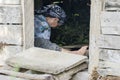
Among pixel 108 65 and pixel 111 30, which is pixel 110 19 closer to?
pixel 111 30

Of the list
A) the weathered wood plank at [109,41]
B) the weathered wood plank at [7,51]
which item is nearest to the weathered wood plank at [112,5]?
the weathered wood plank at [109,41]

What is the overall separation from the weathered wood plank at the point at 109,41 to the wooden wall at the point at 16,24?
863 millimetres

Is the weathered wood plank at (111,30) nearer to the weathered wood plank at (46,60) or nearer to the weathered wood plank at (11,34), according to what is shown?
the weathered wood plank at (46,60)

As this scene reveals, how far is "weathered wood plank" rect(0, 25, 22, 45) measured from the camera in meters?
4.94

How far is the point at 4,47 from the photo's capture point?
5.03 meters

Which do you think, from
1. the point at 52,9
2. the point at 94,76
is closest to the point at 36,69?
the point at 94,76

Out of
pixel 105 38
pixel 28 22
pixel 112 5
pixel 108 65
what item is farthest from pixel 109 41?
pixel 28 22

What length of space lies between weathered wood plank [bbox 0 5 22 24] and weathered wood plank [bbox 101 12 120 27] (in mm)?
1002

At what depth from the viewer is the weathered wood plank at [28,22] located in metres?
4.88

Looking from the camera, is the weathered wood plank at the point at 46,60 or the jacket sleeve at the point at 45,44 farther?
the jacket sleeve at the point at 45,44

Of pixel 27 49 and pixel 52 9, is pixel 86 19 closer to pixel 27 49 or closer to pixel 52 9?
pixel 52 9

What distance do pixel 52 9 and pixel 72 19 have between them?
1.10 m

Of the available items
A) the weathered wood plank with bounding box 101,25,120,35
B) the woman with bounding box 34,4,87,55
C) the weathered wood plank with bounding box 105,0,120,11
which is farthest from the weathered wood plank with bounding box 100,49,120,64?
the woman with bounding box 34,4,87,55

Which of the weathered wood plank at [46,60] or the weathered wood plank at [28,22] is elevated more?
the weathered wood plank at [28,22]
